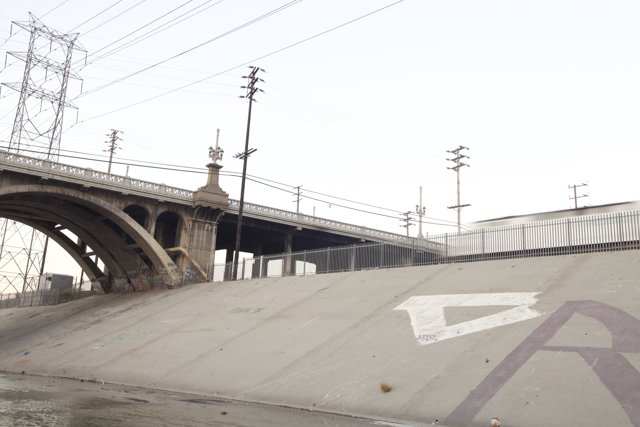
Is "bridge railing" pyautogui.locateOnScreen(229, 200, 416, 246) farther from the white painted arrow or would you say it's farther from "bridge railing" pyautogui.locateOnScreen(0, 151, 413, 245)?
the white painted arrow

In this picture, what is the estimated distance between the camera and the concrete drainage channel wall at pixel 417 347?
37.0 feet

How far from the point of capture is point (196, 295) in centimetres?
3606

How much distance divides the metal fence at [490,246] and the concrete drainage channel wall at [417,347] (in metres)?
2.28

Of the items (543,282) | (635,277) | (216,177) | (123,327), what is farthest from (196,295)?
(635,277)

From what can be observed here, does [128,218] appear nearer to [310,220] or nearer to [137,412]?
[310,220]

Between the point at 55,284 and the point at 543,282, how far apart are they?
58.0 m

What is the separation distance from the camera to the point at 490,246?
26.4 m

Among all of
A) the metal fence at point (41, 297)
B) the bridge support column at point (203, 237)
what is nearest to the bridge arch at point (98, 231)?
the bridge support column at point (203, 237)

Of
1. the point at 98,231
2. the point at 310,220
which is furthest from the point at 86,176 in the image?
the point at 310,220

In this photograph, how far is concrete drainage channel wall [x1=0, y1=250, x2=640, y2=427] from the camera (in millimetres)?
11289

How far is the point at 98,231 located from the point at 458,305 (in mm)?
38732

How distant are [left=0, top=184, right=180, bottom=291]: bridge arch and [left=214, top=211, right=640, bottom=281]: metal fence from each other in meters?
13.5

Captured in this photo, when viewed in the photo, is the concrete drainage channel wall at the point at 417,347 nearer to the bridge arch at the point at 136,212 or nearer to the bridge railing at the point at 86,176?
the bridge railing at the point at 86,176

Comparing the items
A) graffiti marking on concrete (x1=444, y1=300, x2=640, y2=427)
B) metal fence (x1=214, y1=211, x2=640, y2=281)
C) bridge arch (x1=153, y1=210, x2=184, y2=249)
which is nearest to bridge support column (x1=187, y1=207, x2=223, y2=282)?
bridge arch (x1=153, y1=210, x2=184, y2=249)
